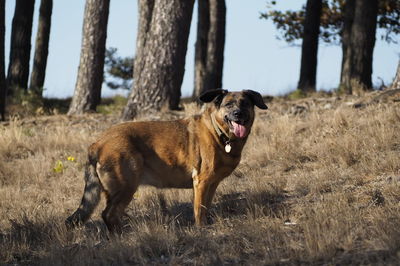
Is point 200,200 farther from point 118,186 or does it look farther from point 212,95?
point 212,95

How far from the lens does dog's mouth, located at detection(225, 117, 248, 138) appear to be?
795 centimetres

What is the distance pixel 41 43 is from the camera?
2445 cm

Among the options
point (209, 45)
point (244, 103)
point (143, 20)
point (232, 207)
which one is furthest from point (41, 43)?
point (244, 103)

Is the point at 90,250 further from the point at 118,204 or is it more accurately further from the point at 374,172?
the point at 374,172

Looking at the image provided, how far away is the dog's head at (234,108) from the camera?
Answer: 26.0 feet

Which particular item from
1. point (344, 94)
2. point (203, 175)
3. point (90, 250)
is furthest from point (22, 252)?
point (344, 94)

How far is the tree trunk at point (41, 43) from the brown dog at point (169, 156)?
17.1 metres

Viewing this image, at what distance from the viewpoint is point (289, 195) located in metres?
8.95

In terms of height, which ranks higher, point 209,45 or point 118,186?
point 209,45

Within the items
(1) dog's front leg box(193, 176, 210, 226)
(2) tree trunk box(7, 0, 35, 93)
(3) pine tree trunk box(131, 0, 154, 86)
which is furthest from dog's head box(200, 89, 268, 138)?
(2) tree trunk box(7, 0, 35, 93)

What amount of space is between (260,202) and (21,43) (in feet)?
52.5

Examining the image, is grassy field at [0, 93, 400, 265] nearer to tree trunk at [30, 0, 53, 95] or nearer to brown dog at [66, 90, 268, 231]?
brown dog at [66, 90, 268, 231]

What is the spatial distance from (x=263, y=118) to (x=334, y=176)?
4.79m

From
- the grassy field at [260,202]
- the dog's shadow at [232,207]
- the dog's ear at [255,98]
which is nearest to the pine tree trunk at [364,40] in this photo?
the grassy field at [260,202]
